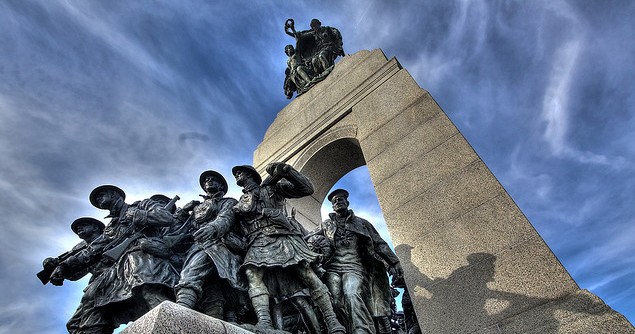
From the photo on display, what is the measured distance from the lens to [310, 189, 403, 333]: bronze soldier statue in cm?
436

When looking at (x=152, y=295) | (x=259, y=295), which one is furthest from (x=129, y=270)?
(x=259, y=295)

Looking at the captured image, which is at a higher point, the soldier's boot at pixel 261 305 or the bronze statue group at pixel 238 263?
the bronze statue group at pixel 238 263

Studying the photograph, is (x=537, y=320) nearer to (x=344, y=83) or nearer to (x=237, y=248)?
(x=237, y=248)

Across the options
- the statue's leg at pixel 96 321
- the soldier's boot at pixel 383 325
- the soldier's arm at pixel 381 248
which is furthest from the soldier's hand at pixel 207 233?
the soldier's boot at pixel 383 325

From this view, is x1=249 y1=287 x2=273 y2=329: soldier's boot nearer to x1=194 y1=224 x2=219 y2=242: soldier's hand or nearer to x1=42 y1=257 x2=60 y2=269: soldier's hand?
x1=194 y1=224 x2=219 y2=242: soldier's hand

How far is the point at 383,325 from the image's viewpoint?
181 inches

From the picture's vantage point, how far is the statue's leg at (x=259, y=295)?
346 cm

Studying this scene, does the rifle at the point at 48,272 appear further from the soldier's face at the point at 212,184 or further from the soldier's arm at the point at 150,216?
the soldier's face at the point at 212,184

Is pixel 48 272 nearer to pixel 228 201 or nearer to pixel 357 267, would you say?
pixel 228 201

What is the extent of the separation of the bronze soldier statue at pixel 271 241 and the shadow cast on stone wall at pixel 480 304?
1.36m

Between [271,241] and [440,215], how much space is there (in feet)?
7.76

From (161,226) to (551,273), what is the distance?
4148mm

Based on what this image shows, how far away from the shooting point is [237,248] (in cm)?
401

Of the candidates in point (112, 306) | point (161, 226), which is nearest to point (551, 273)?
point (161, 226)
